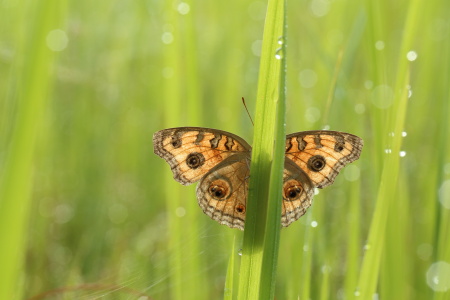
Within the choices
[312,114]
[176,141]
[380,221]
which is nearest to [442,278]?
[380,221]

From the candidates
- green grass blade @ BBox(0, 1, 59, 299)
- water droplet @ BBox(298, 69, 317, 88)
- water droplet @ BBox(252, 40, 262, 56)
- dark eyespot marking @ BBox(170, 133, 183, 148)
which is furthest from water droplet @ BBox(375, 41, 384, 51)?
water droplet @ BBox(252, 40, 262, 56)

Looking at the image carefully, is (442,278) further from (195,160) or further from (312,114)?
(312,114)

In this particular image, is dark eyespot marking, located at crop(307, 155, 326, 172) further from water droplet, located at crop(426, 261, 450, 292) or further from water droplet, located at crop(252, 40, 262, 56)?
water droplet, located at crop(252, 40, 262, 56)

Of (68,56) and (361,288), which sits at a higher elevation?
(68,56)

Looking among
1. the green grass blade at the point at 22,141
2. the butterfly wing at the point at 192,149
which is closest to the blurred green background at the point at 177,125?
the green grass blade at the point at 22,141

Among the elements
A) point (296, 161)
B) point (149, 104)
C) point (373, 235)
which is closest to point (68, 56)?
point (149, 104)

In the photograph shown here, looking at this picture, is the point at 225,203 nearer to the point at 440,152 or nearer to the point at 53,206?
the point at 440,152

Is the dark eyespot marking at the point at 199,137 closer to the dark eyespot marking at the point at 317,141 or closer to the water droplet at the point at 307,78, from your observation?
the dark eyespot marking at the point at 317,141

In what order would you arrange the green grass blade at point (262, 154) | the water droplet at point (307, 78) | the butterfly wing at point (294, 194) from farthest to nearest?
the water droplet at point (307, 78), the butterfly wing at point (294, 194), the green grass blade at point (262, 154)
